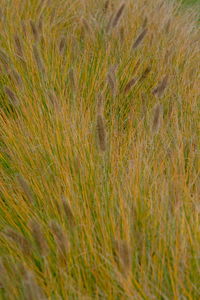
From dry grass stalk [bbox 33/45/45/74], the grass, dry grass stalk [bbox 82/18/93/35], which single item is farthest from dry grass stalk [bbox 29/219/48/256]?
dry grass stalk [bbox 82/18/93/35]

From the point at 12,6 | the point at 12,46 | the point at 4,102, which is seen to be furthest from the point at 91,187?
the point at 12,6

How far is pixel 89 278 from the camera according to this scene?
146 cm

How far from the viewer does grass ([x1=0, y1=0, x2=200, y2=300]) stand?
1.43m

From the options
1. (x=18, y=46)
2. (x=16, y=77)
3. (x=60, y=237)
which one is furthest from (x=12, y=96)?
(x=60, y=237)

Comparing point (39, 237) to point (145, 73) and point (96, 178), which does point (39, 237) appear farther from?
point (145, 73)

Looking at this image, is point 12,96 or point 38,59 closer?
point 12,96

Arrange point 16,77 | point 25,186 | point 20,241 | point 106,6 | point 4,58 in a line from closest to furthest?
1. point 20,241
2. point 25,186
3. point 16,77
4. point 4,58
5. point 106,6

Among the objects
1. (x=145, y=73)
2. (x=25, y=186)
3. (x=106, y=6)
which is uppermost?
(x=25, y=186)

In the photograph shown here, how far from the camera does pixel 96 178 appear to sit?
1.80m

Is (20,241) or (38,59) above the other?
(38,59)

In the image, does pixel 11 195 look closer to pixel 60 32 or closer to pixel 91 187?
pixel 91 187

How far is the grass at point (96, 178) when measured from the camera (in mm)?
1426

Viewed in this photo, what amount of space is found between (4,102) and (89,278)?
1341mm

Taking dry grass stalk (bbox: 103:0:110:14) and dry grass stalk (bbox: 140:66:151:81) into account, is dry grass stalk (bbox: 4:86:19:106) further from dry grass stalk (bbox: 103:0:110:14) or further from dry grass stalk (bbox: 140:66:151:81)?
dry grass stalk (bbox: 103:0:110:14)
